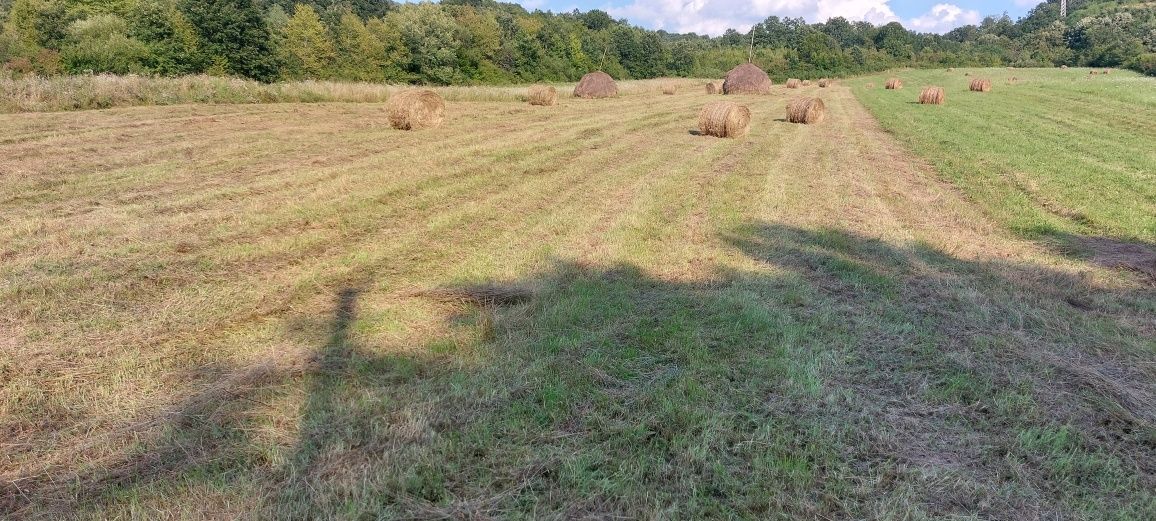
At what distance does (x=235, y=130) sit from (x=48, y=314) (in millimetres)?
Result: 11879

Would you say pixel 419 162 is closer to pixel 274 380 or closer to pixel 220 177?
pixel 220 177

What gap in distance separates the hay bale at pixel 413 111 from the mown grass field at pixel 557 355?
721cm

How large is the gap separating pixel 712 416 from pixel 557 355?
50.0 inches

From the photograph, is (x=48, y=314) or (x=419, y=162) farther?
(x=419, y=162)

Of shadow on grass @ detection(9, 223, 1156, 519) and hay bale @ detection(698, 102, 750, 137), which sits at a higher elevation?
hay bale @ detection(698, 102, 750, 137)

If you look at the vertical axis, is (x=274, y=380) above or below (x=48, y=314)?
below

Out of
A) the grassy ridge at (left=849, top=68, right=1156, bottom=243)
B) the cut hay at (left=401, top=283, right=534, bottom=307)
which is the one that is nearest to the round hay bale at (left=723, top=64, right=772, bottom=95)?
the grassy ridge at (left=849, top=68, right=1156, bottom=243)

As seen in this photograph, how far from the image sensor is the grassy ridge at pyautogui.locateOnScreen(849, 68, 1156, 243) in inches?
336

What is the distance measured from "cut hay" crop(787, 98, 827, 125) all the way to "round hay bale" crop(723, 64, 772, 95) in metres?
19.8

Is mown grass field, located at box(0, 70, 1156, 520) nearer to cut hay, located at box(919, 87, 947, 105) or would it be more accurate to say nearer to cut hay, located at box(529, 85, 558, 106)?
cut hay, located at box(529, 85, 558, 106)

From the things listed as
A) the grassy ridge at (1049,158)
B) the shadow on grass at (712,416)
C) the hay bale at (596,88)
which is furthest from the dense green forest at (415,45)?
the grassy ridge at (1049,158)

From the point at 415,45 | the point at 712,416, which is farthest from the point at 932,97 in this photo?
the point at 415,45

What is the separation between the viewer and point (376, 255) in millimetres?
6504

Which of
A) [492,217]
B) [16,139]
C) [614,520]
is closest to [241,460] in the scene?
[614,520]
